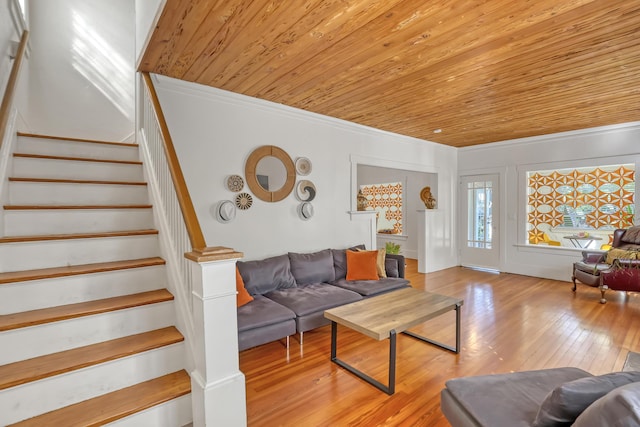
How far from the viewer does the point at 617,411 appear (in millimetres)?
876

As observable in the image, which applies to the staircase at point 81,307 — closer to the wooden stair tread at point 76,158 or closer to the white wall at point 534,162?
the wooden stair tread at point 76,158

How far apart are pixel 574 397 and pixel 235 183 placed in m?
3.24

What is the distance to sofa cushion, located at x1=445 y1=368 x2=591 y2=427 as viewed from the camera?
4.45ft

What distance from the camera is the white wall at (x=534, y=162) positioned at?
4906 millimetres

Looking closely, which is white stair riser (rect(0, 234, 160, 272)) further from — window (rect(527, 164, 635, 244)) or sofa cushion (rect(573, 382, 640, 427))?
window (rect(527, 164, 635, 244))

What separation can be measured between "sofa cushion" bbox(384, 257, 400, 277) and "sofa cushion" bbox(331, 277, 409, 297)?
149 mm

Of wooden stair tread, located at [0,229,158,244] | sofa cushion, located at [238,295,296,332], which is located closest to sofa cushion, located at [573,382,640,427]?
sofa cushion, located at [238,295,296,332]

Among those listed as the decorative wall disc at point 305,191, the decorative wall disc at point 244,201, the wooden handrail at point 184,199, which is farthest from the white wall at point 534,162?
the wooden handrail at point 184,199

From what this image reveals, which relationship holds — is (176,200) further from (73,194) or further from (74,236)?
(73,194)

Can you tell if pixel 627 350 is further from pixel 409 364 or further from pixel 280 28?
pixel 280 28

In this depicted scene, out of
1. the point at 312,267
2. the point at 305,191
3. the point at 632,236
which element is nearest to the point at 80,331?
the point at 312,267

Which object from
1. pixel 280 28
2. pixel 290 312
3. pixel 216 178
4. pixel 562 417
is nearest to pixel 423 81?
pixel 280 28

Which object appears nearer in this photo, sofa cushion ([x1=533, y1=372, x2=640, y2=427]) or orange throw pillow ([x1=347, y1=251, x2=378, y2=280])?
sofa cushion ([x1=533, y1=372, x2=640, y2=427])

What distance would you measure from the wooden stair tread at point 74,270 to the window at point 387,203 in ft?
20.5
